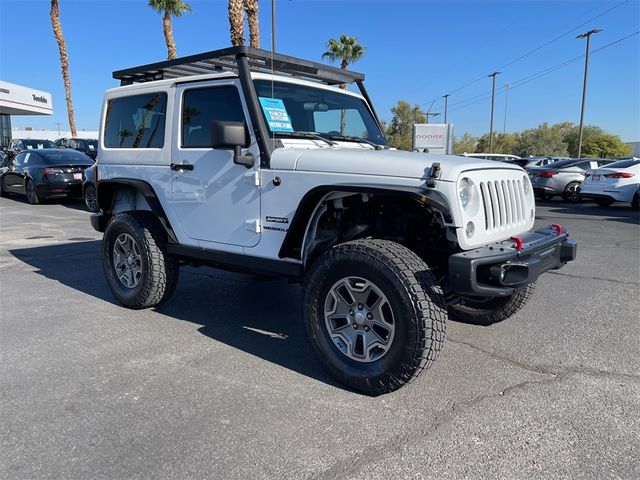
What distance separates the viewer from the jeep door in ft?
13.0

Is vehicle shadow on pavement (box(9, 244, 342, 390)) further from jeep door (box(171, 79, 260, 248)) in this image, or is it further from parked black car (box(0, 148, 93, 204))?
parked black car (box(0, 148, 93, 204))

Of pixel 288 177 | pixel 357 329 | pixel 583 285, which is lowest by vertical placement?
pixel 583 285

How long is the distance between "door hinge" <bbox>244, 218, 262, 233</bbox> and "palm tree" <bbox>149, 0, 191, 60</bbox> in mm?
21671

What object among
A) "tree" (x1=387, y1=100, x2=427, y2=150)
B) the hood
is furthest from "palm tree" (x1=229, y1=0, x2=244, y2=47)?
"tree" (x1=387, y1=100, x2=427, y2=150)

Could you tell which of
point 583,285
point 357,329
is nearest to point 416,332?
point 357,329

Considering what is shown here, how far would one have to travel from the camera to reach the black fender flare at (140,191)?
4723mm

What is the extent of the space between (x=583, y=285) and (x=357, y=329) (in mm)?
3944

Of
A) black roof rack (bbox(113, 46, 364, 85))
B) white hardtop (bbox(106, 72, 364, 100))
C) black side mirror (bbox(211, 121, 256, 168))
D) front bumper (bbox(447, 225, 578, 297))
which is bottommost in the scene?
front bumper (bbox(447, 225, 578, 297))

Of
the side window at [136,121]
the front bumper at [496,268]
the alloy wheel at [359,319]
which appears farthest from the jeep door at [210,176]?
the front bumper at [496,268]

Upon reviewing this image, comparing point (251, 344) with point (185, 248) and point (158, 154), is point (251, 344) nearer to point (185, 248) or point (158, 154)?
point (185, 248)

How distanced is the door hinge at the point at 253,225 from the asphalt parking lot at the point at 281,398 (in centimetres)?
97

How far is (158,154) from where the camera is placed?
4637 mm

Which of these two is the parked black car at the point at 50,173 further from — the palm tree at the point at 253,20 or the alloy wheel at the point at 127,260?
the alloy wheel at the point at 127,260

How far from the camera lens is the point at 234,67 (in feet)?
14.9
